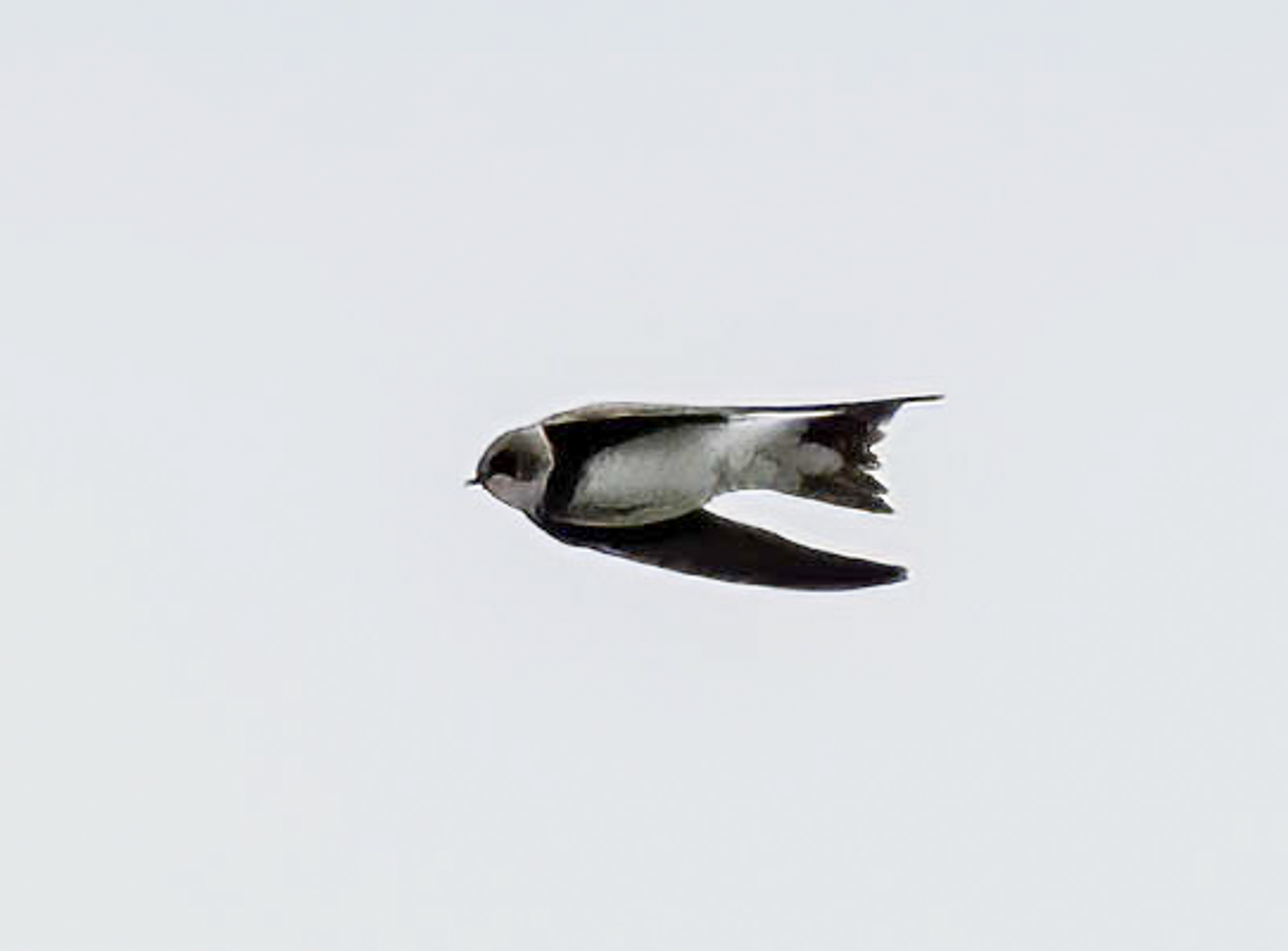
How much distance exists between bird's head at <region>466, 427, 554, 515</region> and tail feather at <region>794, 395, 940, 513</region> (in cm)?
81

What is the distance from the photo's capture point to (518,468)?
834 centimetres

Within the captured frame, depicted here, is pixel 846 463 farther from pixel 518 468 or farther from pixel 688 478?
pixel 518 468

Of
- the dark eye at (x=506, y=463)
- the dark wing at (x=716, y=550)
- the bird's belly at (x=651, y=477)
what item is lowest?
the dark wing at (x=716, y=550)

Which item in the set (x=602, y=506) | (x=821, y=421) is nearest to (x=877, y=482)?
(x=821, y=421)

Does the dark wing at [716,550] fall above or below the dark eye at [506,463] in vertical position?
below

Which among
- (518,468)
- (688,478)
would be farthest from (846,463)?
(518,468)

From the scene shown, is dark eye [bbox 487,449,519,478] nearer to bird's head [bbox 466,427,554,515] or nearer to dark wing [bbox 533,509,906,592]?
bird's head [bbox 466,427,554,515]

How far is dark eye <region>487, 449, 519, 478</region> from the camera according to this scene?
328 inches

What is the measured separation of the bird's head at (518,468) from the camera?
8289mm

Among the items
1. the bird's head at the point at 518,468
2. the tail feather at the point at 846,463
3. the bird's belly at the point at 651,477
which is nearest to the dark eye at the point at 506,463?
the bird's head at the point at 518,468

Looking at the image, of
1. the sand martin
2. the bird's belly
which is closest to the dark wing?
the sand martin

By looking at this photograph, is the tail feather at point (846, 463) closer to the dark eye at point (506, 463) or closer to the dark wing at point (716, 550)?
Answer: the dark wing at point (716, 550)

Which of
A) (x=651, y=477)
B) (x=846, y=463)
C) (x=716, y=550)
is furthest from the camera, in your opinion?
(x=716, y=550)

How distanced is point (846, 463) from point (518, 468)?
1.00 metres
